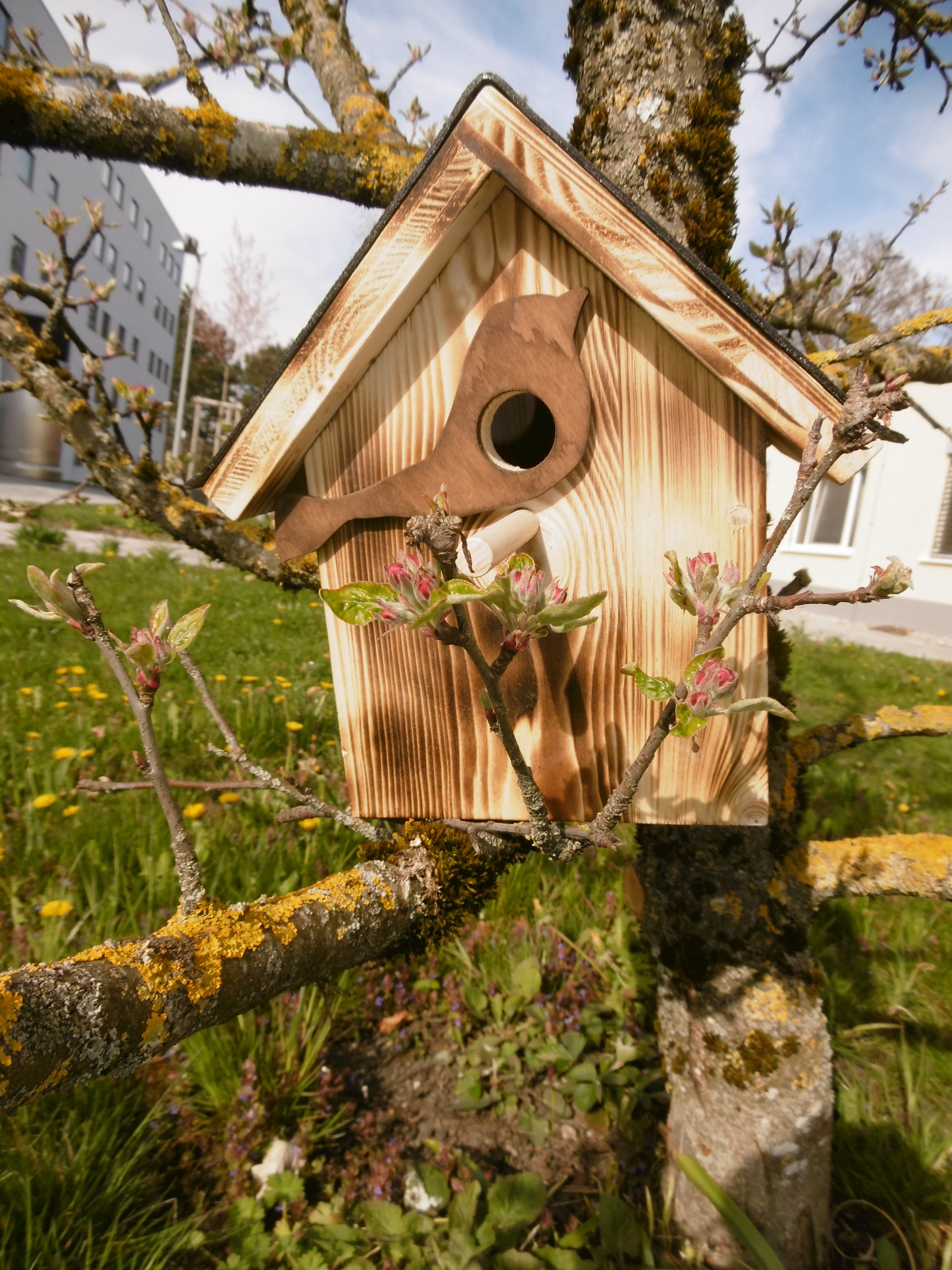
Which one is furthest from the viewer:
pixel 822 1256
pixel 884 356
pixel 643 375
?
pixel 884 356

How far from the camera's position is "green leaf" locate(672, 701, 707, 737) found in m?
0.87

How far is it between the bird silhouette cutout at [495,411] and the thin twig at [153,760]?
1.66ft

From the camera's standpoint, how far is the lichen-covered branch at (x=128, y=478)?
1.92 meters

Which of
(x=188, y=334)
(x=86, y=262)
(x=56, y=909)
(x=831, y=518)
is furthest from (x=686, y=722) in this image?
(x=86, y=262)

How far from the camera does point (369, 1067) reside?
7.71 ft

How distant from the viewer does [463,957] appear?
98.9 inches

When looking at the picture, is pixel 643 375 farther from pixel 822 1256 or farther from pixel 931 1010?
pixel 931 1010

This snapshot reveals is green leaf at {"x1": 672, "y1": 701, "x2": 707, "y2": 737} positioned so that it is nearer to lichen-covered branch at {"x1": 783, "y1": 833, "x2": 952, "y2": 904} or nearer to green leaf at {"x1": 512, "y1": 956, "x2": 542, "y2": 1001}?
lichen-covered branch at {"x1": 783, "y1": 833, "x2": 952, "y2": 904}

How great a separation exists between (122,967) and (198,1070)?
58.5 inches

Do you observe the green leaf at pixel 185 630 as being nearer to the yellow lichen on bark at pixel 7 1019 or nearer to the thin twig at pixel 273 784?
the thin twig at pixel 273 784

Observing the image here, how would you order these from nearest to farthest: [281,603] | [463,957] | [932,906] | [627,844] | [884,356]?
1. [884,356]
2. [463,957]
3. [932,906]
4. [627,844]
5. [281,603]

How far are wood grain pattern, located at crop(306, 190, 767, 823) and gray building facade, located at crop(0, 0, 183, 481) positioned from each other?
1390 cm

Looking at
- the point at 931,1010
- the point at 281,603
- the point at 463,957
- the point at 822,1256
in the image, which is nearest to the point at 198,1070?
the point at 463,957

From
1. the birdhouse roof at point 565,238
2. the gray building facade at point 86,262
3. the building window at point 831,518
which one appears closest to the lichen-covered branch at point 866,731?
the birdhouse roof at point 565,238
